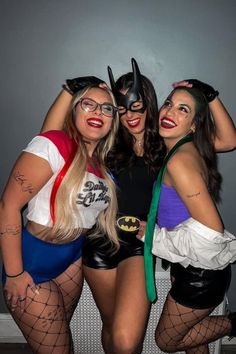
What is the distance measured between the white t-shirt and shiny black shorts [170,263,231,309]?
600mm

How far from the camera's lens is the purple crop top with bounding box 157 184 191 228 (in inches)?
63.0

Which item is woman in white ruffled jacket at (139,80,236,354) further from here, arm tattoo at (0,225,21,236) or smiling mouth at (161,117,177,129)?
arm tattoo at (0,225,21,236)

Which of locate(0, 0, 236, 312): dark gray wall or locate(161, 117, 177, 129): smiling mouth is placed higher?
locate(0, 0, 236, 312): dark gray wall

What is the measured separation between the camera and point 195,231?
1.46 m

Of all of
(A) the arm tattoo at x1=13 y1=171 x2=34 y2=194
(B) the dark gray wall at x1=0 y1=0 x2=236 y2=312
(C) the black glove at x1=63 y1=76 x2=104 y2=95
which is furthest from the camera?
(B) the dark gray wall at x1=0 y1=0 x2=236 y2=312

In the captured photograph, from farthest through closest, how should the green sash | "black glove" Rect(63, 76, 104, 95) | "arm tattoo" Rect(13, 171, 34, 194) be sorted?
"black glove" Rect(63, 76, 104, 95)
the green sash
"arm tattoo" Rect(13, 171, 34, 194)

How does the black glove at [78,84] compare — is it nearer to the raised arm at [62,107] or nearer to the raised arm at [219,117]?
the raised arm at [62,107]

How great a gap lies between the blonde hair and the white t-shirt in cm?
4

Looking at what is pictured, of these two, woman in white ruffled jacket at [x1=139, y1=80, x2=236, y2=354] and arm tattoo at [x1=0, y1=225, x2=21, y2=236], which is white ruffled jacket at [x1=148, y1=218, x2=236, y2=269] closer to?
woman in white ruffled jacket at [x1=139, y1=80, x2=236, y2=354]

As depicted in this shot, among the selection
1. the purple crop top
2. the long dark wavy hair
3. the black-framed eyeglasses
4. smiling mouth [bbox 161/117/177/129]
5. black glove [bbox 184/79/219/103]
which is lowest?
the purple crop top

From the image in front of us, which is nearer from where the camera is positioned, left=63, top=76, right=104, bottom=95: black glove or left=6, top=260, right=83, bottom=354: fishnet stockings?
left=6, top=260, right=83, bottom=354: fishnet stockings

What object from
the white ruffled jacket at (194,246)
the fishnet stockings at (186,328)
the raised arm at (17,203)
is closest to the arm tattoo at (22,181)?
the raised arm at (17,203)

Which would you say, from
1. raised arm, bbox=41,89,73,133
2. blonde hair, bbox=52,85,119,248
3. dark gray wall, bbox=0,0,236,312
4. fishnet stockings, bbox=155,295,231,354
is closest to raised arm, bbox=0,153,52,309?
blonde hair, bbox=52,85,119,248

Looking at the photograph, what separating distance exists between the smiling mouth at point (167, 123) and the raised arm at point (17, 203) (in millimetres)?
681
